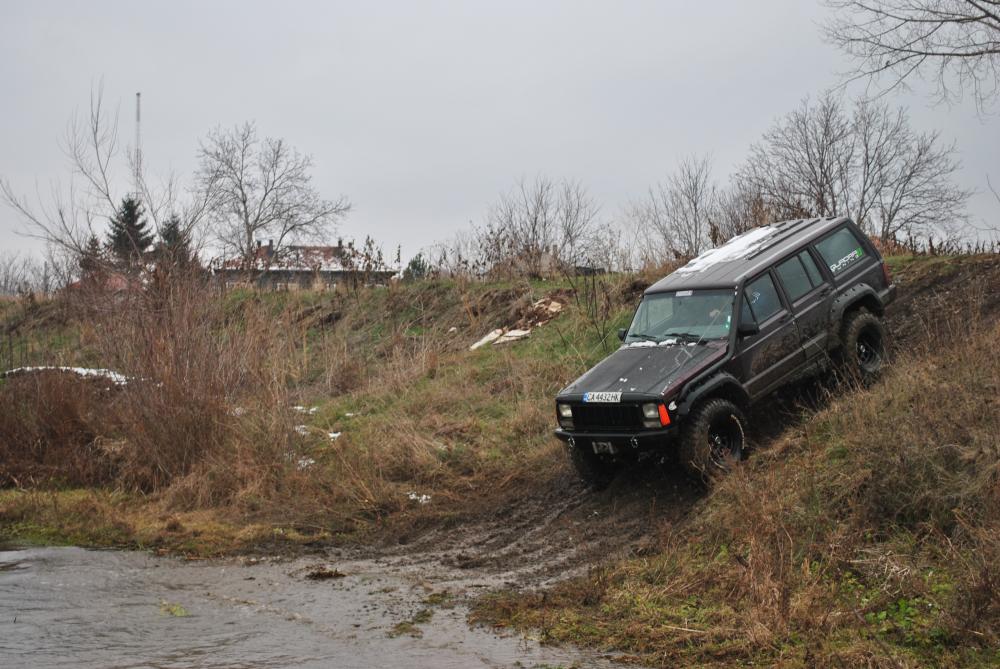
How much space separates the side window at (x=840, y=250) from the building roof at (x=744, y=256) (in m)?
0.14

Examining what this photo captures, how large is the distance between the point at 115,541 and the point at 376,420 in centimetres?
471

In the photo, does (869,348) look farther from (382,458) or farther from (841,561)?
(382,458)

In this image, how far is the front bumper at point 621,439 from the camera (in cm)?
902

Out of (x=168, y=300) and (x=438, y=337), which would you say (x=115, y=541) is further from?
(x=438, y=337)

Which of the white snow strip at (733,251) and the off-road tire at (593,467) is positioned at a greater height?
the white snow strip at (733,251)

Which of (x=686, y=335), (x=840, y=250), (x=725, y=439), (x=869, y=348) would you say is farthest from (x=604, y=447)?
(x=840, y=250)

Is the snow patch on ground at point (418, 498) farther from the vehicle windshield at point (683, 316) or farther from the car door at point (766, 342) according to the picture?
the car door at point (766, 342)

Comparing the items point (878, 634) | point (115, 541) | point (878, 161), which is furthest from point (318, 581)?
point (878, 161)

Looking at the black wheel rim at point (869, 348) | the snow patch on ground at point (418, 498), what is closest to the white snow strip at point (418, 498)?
the snow patch on ground at point (418, 498)

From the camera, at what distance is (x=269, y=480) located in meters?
12.0

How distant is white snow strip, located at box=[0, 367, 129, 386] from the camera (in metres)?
13.7

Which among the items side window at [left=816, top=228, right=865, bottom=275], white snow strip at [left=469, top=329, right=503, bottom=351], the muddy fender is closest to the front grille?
the muddy fender

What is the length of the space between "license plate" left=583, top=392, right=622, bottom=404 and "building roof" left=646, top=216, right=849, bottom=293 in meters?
2.03

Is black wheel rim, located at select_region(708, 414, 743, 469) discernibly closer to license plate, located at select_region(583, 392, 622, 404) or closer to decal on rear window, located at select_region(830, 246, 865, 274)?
license plate, located at select_region(583, 392, 622, 404)
